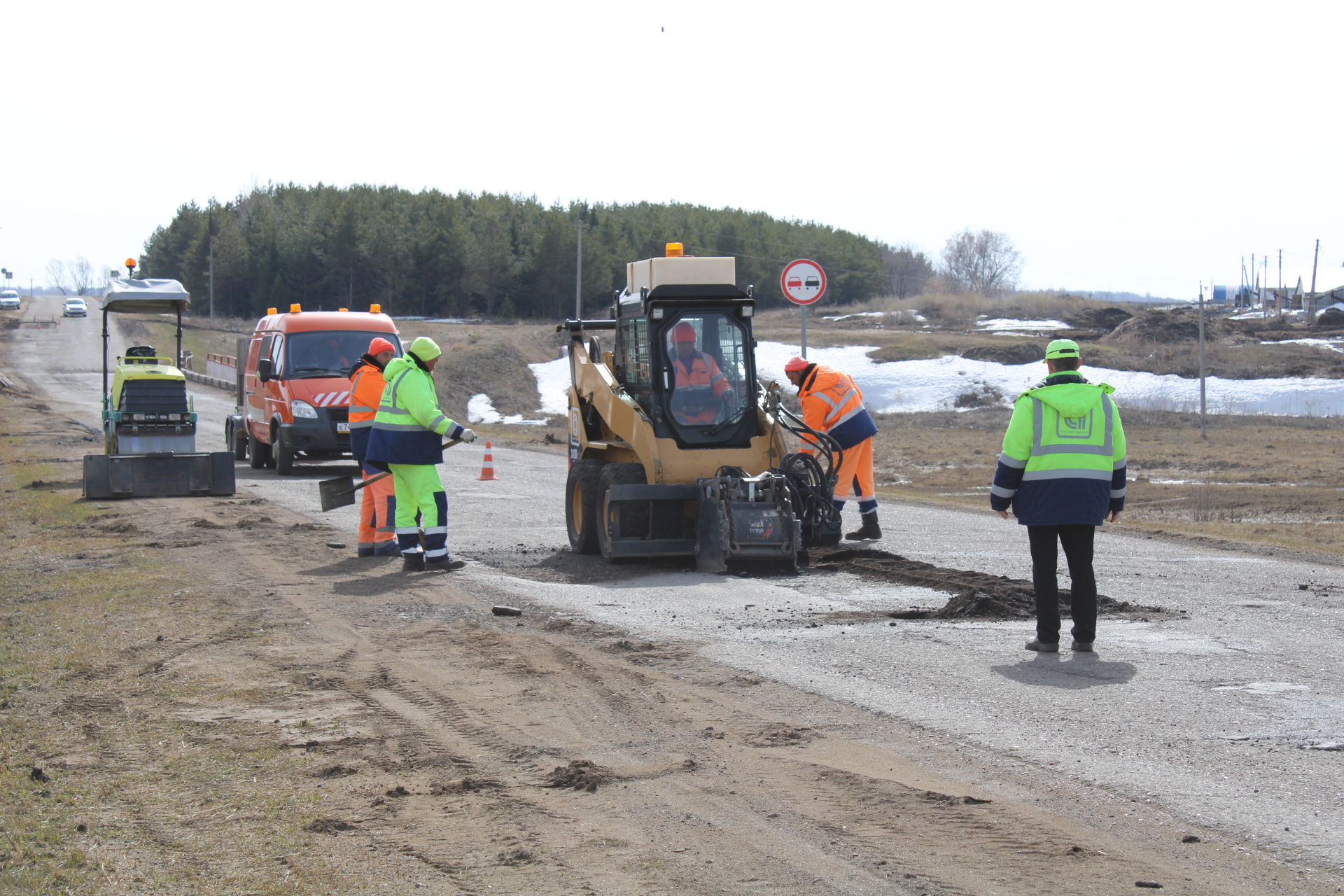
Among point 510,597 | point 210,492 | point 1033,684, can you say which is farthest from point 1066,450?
point 210,492

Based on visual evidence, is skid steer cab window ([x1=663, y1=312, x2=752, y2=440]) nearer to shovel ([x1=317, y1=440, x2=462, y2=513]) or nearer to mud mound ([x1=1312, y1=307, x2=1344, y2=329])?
shovel ([x1=317, y1=440, x2=462, y2=513])

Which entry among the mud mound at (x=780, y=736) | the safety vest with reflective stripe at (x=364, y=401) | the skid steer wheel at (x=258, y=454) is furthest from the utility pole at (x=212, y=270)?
the mud mound at (x=780, y=736)

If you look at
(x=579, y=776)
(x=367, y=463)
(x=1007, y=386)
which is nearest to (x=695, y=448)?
(x=367, y=463)

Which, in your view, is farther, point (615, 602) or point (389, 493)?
point (389, 493)

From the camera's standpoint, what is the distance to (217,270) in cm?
8631

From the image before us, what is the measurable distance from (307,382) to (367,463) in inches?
345

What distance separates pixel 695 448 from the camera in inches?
440

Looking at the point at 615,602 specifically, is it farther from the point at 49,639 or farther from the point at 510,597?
the point at 49,639

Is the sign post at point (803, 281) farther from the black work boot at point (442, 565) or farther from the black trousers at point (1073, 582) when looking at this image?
the black trousers at point (1073, 582)

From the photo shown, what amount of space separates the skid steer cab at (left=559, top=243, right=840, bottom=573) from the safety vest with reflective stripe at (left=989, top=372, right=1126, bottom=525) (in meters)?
2.96

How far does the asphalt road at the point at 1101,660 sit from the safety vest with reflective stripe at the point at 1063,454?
0.89 meters

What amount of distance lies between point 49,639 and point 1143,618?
286 inches

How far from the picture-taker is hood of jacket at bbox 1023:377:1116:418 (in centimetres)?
764

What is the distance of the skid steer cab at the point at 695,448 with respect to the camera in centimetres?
1055
